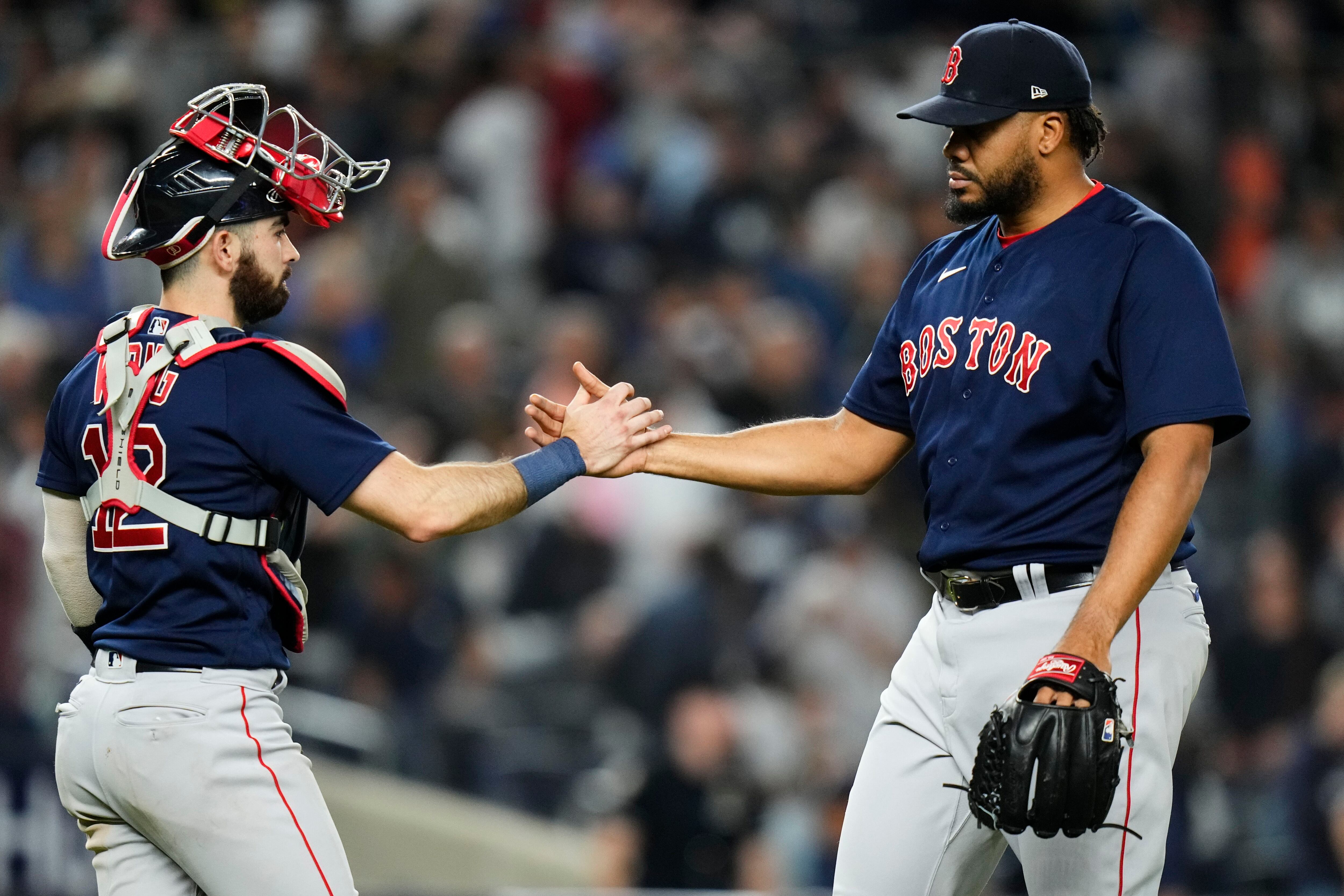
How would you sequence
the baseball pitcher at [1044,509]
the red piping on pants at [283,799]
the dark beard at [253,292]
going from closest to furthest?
the baseball pitcher at [1044,509] → the red piping on pants at [283,799] → the dark beard at [253,292]

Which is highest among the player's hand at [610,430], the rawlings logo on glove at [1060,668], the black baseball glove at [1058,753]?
the player's hand at [610,430]

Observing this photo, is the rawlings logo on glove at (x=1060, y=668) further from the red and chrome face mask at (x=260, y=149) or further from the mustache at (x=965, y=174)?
the red and chrome face mask at (x=260, y=149)

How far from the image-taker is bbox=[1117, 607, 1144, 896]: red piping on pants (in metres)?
3.46

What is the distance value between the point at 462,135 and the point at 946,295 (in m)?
6.36

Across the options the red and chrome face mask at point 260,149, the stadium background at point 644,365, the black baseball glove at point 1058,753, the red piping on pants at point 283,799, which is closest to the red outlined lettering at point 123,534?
the red piping on pants at point 283,799

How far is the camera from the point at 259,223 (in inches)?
146

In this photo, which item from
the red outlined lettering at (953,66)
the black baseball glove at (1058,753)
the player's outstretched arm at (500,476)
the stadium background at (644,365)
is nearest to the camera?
the black baseball glove at (1058,753)

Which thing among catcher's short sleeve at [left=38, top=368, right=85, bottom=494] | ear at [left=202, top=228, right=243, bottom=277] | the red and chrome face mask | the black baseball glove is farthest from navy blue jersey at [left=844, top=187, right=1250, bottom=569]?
catcher's short sleeve at [left=38, top=368, right=85, bottom=494]

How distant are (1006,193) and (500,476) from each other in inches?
50.3

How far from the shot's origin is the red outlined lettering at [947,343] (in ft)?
12.5

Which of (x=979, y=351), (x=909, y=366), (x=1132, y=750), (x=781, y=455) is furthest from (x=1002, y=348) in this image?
(x=1132, y=750)

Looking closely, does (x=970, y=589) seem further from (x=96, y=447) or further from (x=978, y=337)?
(x=96, y=447)

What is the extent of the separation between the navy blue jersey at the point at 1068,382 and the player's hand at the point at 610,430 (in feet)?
2.51

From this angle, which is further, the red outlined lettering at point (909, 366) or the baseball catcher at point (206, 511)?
the red outlined lettering at point (909, 366)
